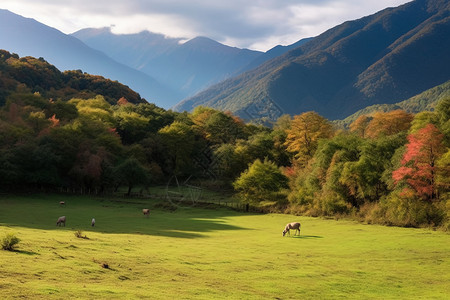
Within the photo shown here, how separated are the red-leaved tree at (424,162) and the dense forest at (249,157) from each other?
121 mm

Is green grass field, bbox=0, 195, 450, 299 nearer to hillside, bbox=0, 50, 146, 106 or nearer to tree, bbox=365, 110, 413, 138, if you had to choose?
tree, bbox=365, 110, 413, 138

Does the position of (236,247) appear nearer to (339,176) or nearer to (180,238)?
(180,238)

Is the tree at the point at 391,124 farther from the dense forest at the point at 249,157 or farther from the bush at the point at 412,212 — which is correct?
the bush at the point at 412,212

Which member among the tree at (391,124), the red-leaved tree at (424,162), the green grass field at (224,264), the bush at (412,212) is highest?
the tree at (391,124)

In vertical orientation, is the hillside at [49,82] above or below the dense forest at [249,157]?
above

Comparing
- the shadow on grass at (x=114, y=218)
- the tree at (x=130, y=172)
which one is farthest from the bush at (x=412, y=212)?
the tree at (x=130, y=172)

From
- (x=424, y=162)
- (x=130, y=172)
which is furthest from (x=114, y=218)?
(x=424, y=162)

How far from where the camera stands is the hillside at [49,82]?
124 meters

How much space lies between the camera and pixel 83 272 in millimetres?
17547

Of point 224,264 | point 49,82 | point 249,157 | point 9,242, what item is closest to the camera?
point 9,242

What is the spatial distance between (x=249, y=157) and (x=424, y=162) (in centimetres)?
4697

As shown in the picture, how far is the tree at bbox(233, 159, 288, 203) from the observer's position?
65438 millimetres

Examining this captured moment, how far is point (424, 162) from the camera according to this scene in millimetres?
46719

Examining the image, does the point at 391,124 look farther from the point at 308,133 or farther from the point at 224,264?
the point at 224,264
